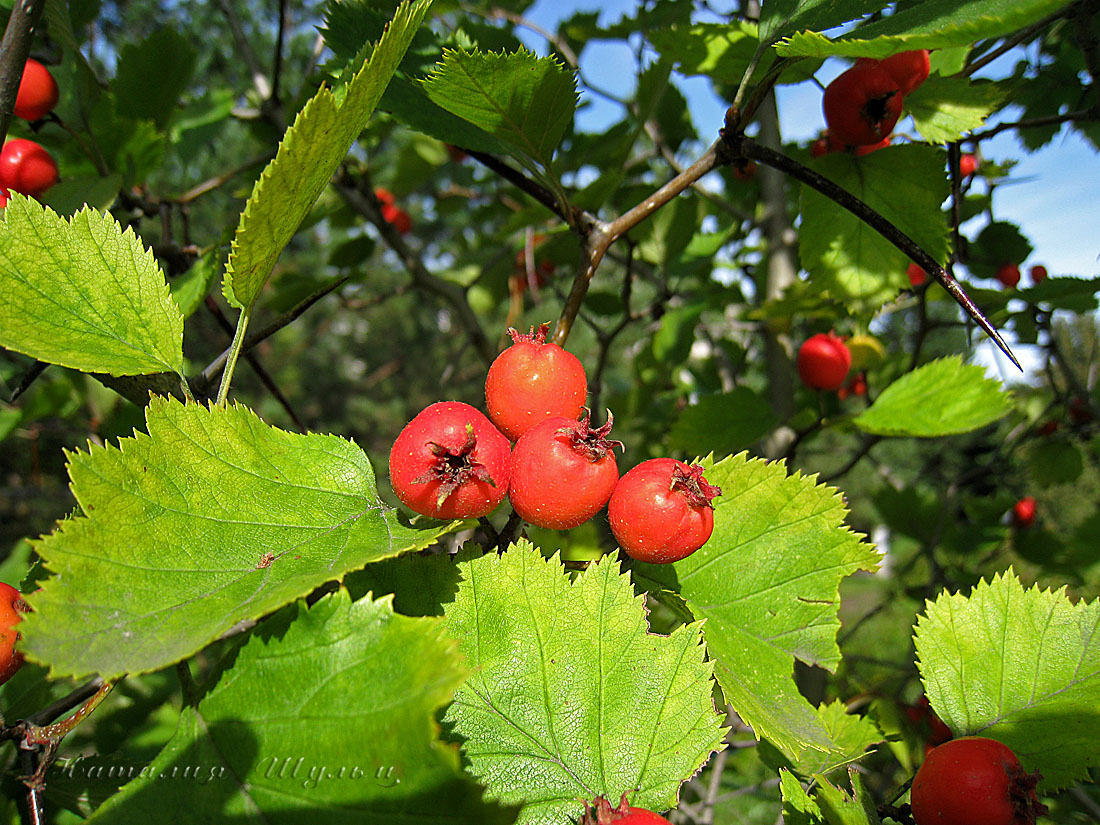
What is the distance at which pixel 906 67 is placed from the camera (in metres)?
1.21

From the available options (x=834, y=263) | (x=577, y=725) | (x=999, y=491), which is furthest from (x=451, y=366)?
(x=999, y=491)

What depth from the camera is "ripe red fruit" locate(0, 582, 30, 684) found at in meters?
0.89

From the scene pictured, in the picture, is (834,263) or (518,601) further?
(834,263)

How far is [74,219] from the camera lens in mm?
868

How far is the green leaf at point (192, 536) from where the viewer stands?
24.7 inches

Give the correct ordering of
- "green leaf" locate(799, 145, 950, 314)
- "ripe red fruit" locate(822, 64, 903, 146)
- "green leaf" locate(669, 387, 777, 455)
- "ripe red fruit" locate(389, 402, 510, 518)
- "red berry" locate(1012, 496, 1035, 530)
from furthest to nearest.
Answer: "red berry" locate(1012, 496, 1035, 530)
"green leaf" locate(669, 387, 777, 455)
"green leaf" locate(799, 145, 950, 314)
"ripe red fruit" locate(822, 64, 903, 146)
"ripe red fruit" locate(389, 402, 510, 518)

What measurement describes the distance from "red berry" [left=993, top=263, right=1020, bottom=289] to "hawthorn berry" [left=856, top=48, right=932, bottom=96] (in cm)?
165

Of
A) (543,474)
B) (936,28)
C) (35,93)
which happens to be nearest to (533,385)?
(543,474)

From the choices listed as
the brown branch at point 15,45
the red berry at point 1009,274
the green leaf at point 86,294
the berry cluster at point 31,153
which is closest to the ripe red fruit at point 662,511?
the green leaf at point 86,294

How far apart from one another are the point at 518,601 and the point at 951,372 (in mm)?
1453

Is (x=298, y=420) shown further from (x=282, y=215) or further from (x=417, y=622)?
(x=417, y=622)

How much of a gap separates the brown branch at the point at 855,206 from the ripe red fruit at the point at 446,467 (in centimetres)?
57

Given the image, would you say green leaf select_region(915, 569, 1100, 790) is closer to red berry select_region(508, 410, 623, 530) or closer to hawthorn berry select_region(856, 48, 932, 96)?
red berry select_region(508, 410, 623, 530)

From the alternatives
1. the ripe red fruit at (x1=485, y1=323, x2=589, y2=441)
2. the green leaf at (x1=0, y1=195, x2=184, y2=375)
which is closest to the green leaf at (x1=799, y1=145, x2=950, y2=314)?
the ripe red fruit at (x1=485, y1=323, x2=589, y2=441)
